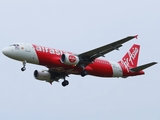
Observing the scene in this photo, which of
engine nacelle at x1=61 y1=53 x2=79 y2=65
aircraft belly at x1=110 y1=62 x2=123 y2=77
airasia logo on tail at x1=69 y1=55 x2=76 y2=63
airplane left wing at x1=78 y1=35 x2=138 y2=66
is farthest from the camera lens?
aircraft belly at x1=110 y1=62 x2=123 y2=77

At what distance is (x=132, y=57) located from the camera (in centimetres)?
8600

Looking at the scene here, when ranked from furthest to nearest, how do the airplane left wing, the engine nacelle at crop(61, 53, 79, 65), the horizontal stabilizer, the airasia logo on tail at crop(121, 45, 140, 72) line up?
the airasia logo on tail at crop(121, 45, 140, 72)
the horizontal stabilizer
the engine nacelle at crop(61, 53, 79, 65)
the airplane left wing

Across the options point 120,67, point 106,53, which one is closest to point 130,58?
point 120,67

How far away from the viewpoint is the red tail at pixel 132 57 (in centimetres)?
8438

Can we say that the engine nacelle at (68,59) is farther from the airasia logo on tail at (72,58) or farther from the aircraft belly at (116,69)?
the aircraft belly at (116,69)

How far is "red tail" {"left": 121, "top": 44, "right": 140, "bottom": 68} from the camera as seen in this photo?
277ft

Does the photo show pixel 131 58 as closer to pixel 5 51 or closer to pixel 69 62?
pixel 69 62

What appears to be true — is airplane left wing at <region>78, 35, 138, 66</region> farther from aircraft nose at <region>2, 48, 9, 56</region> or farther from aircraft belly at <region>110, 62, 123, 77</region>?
aircraft nose at <region>2, 48, 9, 56</region>

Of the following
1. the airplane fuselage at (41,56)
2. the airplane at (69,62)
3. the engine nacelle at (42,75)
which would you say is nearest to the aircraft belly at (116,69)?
the airplane at (69,62)

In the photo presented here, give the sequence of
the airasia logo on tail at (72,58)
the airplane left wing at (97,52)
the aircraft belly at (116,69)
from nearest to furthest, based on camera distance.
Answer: the airplane left wing at (97,52) → the airasia logo on tail at (72,58) → the aircraft belly at (116,69)

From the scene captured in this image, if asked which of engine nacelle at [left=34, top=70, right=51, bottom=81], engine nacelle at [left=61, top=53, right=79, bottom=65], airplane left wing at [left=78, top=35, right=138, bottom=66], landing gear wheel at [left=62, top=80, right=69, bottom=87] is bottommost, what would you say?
landing gear wheel at [left=62, top=80, right=69, bottom=87]

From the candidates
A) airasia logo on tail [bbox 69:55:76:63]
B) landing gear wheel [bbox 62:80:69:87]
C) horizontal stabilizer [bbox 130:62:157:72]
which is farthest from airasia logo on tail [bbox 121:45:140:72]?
airasia logo on tail [bbox 69:55:76:63]

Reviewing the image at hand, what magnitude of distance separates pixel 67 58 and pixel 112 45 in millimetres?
5735

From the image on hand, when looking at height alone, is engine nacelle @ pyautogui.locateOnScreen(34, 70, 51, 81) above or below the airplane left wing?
below
